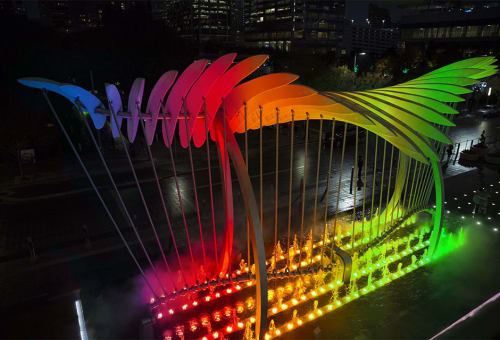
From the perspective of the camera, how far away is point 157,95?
571cm

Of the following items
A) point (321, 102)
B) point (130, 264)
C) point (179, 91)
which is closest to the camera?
point (179, 91)

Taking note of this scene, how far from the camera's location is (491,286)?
832 centimetres

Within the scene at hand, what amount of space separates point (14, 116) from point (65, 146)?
15.7 feet

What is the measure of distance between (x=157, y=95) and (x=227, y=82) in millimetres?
1210

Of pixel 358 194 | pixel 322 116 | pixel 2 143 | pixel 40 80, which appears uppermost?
pixel 40 80

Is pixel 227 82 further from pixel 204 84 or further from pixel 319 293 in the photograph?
pixel 319 293

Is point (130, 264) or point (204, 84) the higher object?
point (204, 84)

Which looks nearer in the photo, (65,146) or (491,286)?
(491,286)

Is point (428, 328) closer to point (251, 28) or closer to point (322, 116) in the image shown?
point (322, 116)

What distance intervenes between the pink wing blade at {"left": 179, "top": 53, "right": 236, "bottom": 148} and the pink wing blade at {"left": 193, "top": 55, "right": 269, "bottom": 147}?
16 cm

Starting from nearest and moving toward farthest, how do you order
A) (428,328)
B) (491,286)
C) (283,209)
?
(428,328), (491,286), (283,209)

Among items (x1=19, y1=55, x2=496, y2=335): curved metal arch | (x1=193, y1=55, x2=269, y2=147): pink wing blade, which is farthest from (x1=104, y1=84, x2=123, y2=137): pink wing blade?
(x1=193, y1=55, x2=269, y2=147): pink wing blade

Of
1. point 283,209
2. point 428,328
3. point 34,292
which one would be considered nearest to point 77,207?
point 34,292

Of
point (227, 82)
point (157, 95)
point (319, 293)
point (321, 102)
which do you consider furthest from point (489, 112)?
point (157, 95)
